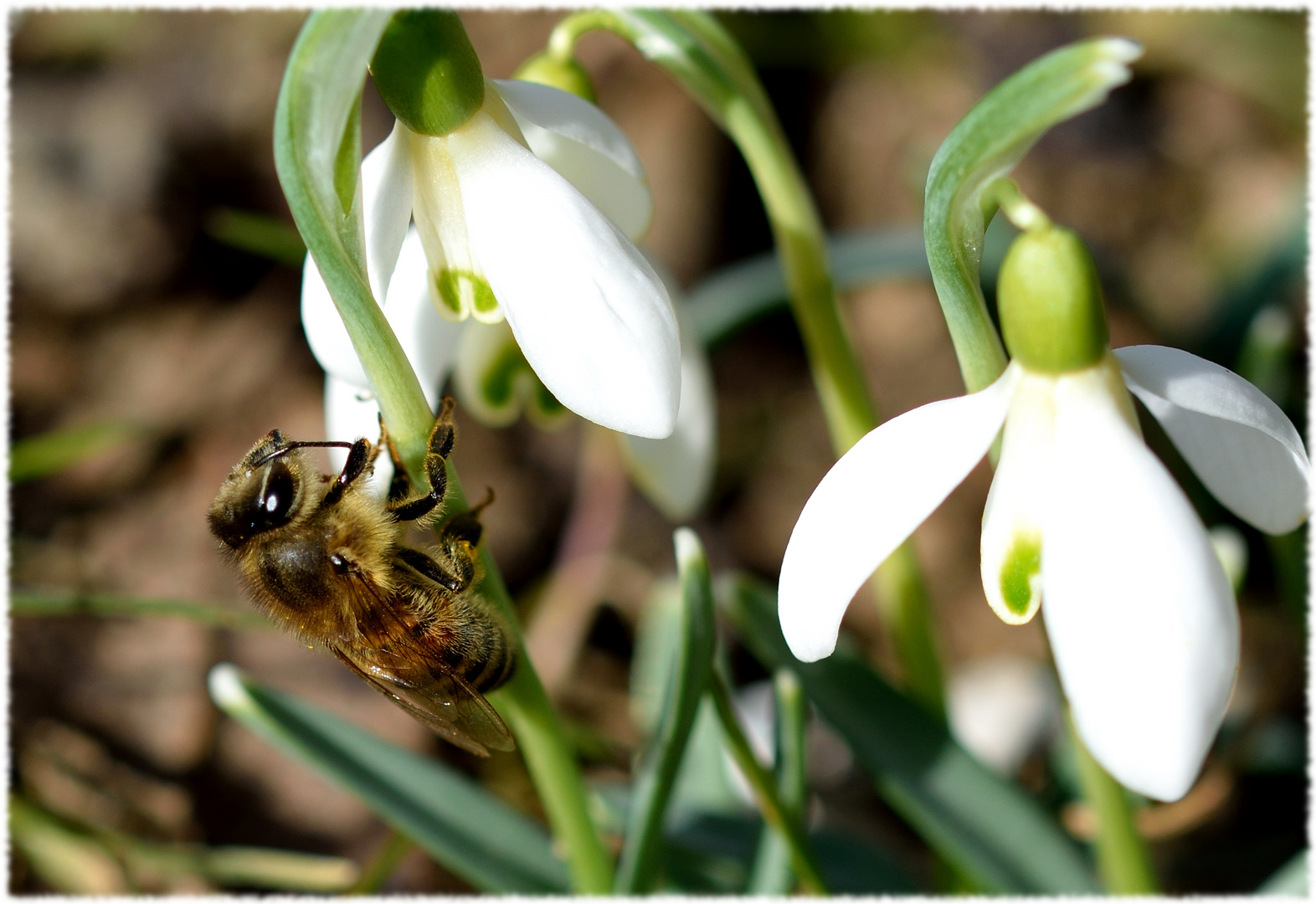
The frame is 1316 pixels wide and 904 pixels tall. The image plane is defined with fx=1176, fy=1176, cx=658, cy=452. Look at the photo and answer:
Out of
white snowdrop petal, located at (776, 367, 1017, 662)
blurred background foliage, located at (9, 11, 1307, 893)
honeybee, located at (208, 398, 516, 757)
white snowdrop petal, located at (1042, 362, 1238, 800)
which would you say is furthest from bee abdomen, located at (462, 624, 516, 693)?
blurred background foliage, located at (9, 11, 1307, 893)

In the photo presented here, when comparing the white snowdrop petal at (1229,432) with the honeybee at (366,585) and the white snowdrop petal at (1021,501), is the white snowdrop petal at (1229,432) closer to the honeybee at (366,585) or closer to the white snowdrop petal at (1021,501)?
the white snowdrop petal at (1021,501)

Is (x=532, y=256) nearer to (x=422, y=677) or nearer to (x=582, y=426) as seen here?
(x=422, y=677)

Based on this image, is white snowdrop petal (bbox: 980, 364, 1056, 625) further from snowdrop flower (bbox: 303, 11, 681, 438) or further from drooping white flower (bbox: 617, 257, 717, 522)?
drooping white flower (bbox: 617, 257, 717, 522)

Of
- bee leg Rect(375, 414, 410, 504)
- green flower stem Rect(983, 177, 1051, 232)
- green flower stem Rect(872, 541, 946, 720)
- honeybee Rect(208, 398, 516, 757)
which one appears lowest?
green flower stem Rect(872, 541, 946, 720)

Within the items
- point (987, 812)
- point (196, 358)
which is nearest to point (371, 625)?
point (987, 812)

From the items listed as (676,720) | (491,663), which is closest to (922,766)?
(676,720)

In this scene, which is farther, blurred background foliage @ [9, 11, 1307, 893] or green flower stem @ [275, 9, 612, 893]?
blurred background foliage @ [9, 11, 1307, 893]

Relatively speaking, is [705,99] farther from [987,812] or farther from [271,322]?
[271,322]

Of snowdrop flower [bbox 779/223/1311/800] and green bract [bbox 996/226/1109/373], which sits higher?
green bract [bbox 996/226/1109/373]
